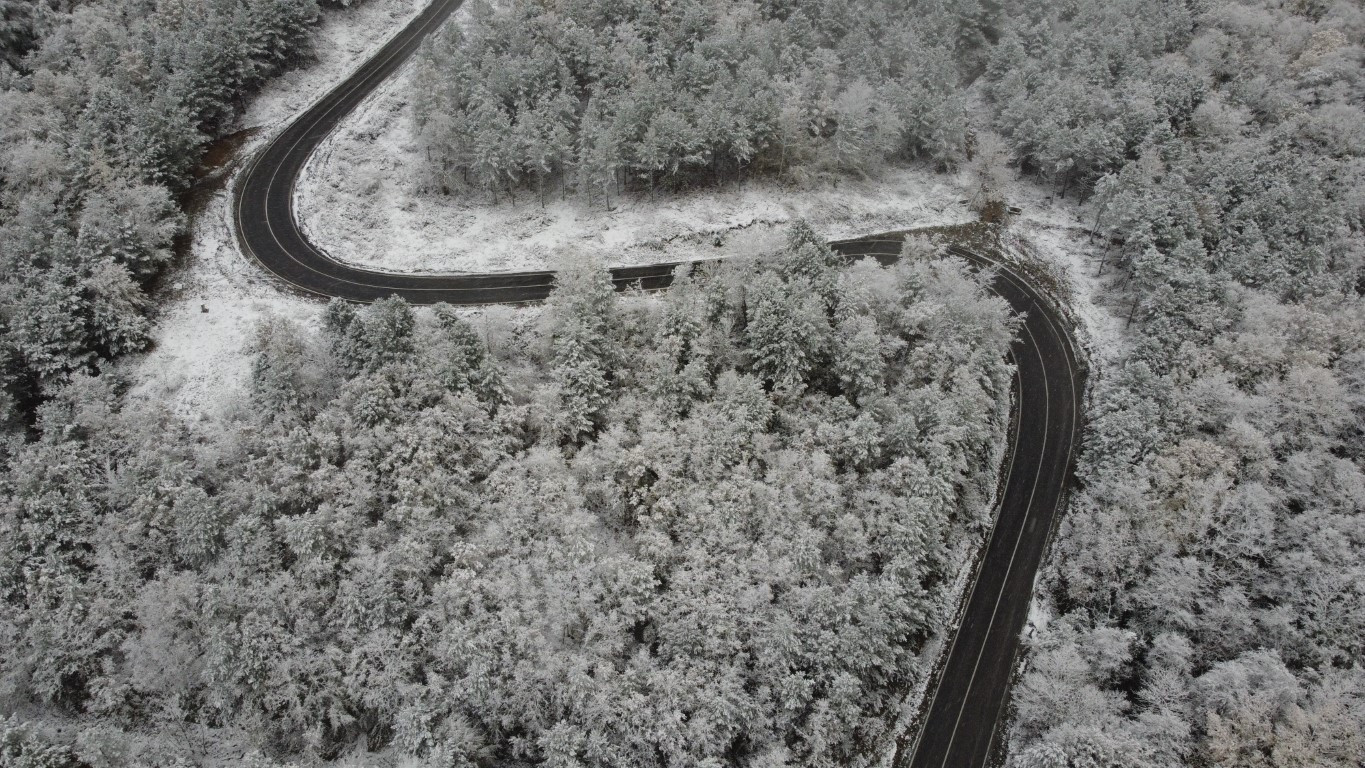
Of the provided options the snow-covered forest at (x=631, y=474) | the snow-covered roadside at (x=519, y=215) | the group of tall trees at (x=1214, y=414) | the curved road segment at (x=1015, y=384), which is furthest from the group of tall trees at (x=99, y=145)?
the group of tall trees at (x=1214, y=414)

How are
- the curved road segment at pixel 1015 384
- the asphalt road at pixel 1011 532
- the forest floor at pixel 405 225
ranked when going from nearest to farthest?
the asphalt road at pixel 1011 532, the curved road segment at pixel 1015 384, the forest floor at pixel 405 225

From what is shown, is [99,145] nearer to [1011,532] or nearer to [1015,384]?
[1011,532]

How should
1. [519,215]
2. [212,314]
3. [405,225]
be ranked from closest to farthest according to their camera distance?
[212,314] → [405,225] → [519,215]

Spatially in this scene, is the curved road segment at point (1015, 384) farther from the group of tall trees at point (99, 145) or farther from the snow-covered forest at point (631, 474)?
the group of tall trees at point (99, 145)

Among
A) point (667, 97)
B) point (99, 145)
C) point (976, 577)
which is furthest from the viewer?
point (667, 97)

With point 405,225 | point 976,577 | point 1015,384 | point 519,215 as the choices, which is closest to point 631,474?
point 976,577

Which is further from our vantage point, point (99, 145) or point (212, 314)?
point (99, 145)
